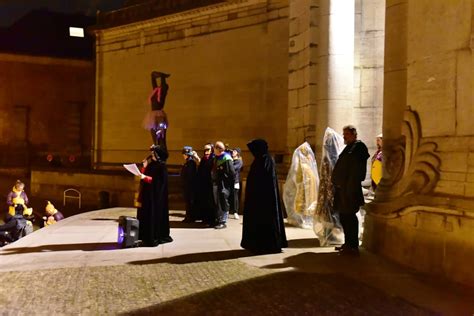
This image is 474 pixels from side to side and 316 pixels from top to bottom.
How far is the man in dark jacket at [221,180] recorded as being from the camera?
Result: 386 inches

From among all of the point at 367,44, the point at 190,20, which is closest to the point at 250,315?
the point at 367,44

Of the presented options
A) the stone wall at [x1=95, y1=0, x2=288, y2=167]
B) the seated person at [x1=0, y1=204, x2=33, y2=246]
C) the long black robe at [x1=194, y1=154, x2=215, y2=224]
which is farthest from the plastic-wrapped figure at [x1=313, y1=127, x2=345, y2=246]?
the stone wall at [x1=95, y1=0, x2=288, y2=167]

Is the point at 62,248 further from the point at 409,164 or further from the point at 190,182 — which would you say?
the point at 409,164

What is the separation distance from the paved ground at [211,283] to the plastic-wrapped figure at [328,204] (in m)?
0.32

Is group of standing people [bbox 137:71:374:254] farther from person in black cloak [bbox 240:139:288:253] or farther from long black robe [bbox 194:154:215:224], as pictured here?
long black robe [bbox 194:154:215:224]

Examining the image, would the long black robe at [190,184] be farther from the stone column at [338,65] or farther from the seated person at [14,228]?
the seated person at [14,228]

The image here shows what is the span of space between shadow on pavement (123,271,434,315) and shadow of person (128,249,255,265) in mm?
1340

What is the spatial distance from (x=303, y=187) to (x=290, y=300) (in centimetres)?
484

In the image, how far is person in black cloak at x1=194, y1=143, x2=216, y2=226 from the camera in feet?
34.1

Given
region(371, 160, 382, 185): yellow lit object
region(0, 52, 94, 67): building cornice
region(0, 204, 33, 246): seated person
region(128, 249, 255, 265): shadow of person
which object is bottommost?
region(0, 204, 33, 246): seated person

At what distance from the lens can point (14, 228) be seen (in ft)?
35.9

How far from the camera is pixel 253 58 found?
16219mm

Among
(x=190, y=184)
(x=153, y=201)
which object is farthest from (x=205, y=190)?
(x=153, y=201)

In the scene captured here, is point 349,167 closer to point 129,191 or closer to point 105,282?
point 105,282
